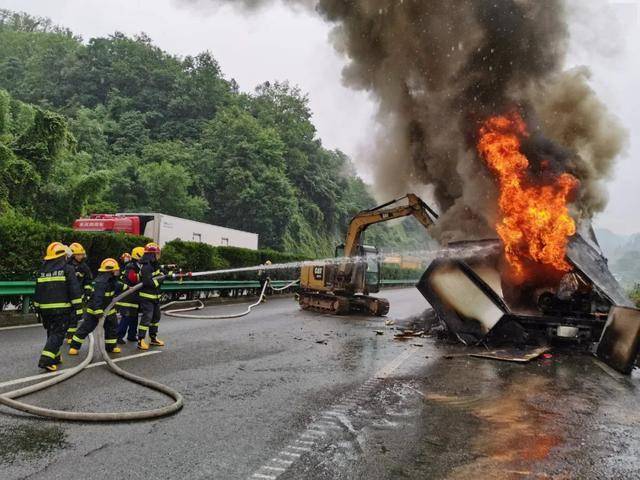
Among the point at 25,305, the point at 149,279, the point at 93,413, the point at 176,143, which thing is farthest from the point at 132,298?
the point at 176,143

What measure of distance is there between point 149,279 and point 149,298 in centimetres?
34

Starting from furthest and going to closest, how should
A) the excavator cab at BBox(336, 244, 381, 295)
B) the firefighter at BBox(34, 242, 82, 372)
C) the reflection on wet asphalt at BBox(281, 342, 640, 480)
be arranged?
1. the excavator cab at BBox(336, 244, 381, 295)
2. the firefighter at BBox(34, 242, 82, 372)
3. the reflection on wet asphalt at BBox(281, 342, 640, 480)

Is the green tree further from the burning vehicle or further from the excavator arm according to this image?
the burning vehicle

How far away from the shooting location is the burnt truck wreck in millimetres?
10086

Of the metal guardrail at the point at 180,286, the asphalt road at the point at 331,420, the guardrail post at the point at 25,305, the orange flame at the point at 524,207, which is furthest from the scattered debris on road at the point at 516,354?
the guardrail post at the point at 25,305

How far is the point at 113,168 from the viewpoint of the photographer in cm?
4603

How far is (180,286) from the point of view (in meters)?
16.7

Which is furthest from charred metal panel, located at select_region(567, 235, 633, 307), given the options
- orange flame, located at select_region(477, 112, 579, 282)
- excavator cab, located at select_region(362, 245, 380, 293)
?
excavator cab, located at select_region(362, 245, 380, 293)

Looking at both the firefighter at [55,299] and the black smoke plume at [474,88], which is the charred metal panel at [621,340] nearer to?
the black smoke plume at [474,88]

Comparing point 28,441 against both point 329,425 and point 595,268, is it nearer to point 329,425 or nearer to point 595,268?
point 329,425

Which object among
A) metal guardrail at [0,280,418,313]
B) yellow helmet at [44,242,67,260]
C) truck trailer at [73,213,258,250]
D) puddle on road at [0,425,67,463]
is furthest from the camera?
truck trailer at [73,213,258,250]

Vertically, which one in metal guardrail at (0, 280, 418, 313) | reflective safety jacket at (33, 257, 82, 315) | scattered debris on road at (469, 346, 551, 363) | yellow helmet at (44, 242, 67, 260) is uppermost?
yellow helmet at (44, 242, 67, 260)

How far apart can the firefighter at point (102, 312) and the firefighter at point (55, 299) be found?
0.98 meters

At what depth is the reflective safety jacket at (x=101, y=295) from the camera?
8.01 meters
